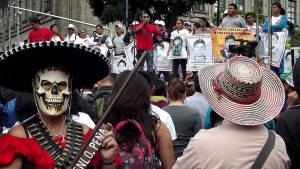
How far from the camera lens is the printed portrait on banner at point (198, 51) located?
14.9 m

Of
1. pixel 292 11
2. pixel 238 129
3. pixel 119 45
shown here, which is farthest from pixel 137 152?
pixel 292 11

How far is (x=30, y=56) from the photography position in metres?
3.24

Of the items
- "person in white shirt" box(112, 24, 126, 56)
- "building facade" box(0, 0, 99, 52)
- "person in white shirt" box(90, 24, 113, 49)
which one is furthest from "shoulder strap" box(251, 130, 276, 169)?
"building facade" box(0, 0, 99, 52)

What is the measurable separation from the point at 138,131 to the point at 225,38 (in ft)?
32.3

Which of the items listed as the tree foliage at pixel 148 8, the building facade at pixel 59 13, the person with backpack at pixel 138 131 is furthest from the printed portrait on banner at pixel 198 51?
the building facade at pixel 59 13

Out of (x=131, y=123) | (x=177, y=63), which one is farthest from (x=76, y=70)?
(x=177, y=63)

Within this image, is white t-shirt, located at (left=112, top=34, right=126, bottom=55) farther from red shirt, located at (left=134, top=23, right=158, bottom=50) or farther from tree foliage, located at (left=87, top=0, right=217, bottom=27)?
tree foliage, located at (left=87, top=0, right=217, bottom=27)

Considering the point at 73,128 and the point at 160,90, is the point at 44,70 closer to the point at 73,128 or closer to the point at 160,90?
the point at 73,128

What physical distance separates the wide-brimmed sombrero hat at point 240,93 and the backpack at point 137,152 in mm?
854

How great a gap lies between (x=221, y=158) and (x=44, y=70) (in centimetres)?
113

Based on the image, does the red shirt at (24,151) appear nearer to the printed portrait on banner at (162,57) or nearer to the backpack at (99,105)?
the backpack at (99,105)

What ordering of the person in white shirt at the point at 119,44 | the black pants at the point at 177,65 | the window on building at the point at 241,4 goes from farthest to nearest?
the window on building at the point at 241,4, the person in white shirt at the point at 119,44, the black pants at the point at 177,65

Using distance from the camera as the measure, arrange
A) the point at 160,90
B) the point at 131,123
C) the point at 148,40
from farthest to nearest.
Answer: the point at 148,40 < the point at 160,90 < the point at 131,123

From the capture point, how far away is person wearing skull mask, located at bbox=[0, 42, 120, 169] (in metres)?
3.04
